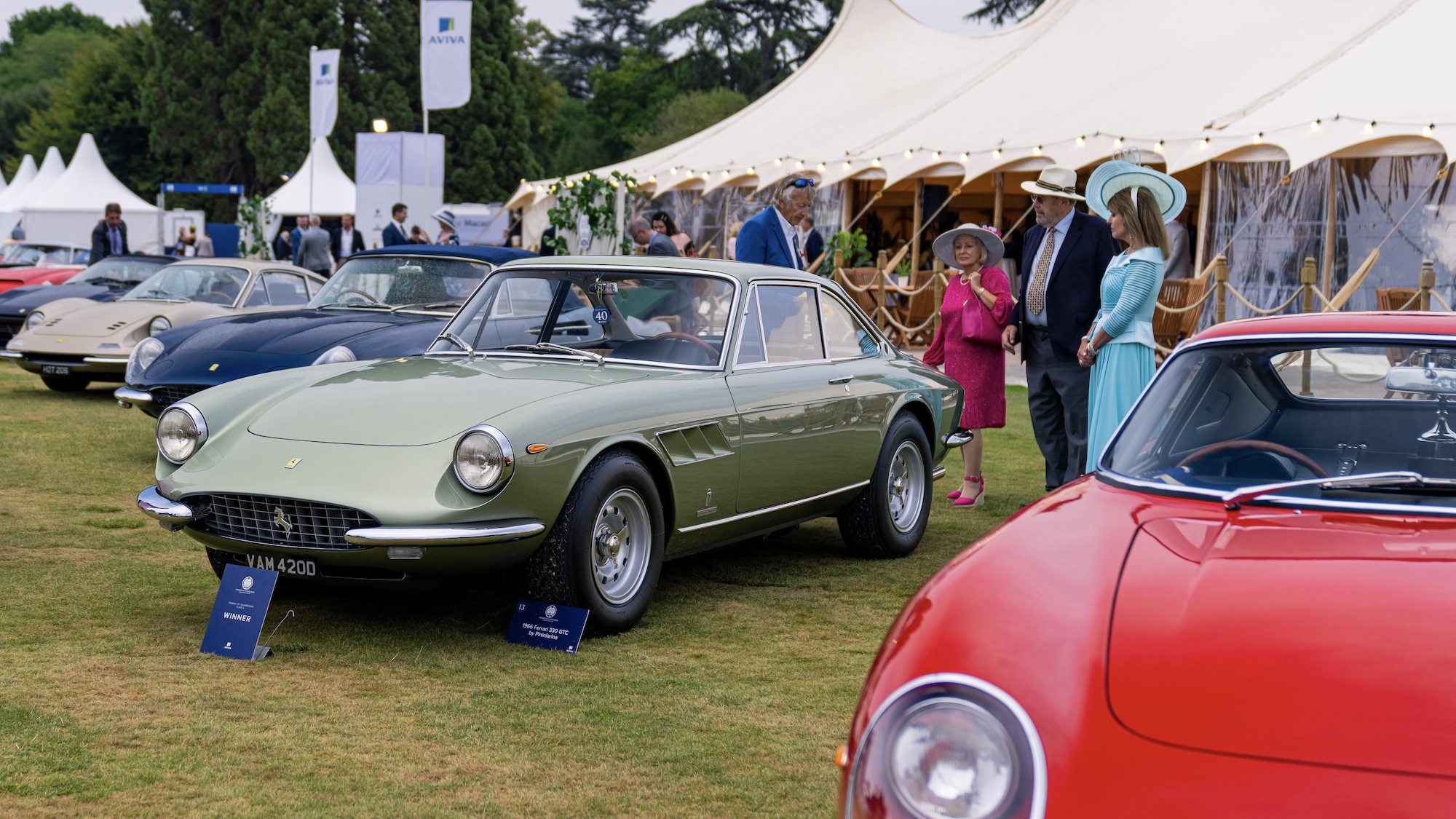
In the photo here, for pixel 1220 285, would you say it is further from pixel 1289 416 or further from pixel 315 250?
pixel 1289 416

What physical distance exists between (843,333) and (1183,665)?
465 centimetres

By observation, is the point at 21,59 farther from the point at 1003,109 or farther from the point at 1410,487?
the point at 1410,487

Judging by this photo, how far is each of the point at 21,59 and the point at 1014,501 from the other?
99.2 metres

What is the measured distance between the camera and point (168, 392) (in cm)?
847

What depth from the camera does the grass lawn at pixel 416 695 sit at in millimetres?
3449

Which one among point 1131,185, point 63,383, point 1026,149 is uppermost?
point 1026,149

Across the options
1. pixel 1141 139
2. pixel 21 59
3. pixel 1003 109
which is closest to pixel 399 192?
Result: pixel 1003 109

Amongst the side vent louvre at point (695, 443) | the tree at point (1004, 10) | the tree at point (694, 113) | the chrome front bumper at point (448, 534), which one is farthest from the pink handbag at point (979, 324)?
the tree at point (694, 113)

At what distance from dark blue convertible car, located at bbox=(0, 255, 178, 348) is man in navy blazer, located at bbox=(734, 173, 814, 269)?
879 centimetres

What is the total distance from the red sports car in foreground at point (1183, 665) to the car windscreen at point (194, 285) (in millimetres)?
10616

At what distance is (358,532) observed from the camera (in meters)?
4.39

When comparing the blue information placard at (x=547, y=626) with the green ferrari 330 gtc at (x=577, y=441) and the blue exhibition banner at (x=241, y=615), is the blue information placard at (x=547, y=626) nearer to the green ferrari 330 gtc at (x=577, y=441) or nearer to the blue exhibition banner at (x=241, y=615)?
the green ferrari 330 gtc at (x=577, y=441)

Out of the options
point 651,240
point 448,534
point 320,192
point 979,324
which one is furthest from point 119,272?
point 320,192

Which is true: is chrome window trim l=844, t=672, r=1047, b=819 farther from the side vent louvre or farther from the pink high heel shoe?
the pink high heel shoe
